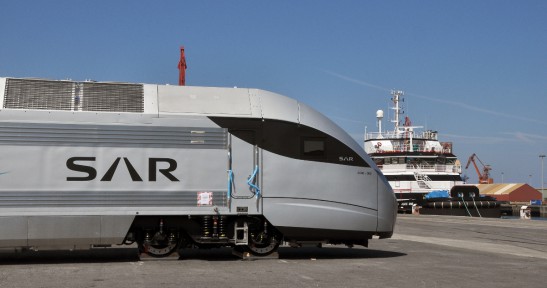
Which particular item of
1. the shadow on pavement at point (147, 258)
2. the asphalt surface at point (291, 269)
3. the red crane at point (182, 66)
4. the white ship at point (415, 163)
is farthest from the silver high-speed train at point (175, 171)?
the white ship at point (415, 163)

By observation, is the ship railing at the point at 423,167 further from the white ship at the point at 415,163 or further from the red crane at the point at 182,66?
the red crane at the point at 182,66

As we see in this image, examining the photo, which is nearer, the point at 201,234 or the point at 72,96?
the point at 72,96

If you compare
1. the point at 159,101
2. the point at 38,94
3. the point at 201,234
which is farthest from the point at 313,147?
Result: the point at 38,94

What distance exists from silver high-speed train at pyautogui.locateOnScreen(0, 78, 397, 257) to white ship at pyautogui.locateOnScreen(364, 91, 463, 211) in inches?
2127

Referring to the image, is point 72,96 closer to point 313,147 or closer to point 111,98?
point 111,98

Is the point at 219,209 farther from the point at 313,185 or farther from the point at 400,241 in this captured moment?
the point at 400,241

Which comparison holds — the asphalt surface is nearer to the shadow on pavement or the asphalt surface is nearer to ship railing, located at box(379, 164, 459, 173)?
the shadow on pavement

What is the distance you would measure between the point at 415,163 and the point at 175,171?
59.5 meters

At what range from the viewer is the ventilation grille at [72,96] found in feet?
47.9

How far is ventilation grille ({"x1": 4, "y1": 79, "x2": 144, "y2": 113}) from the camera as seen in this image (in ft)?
47.9

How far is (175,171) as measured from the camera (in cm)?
1498

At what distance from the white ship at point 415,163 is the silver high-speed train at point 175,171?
54016 millimetres

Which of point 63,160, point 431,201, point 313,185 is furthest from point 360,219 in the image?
point 431,201

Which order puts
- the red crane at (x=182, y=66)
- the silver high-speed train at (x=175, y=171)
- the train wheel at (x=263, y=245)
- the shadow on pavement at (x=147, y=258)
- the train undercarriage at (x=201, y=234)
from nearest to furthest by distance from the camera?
1. the silver high-speed train at (x=175, y=171)
2. the train undercarriage at (x=201, y=234)
3. the shadow on pavement at (x=147, y=258)
4. the train wheel at (x=263, y=245)
5. the red crane at (x=182, y=66)
